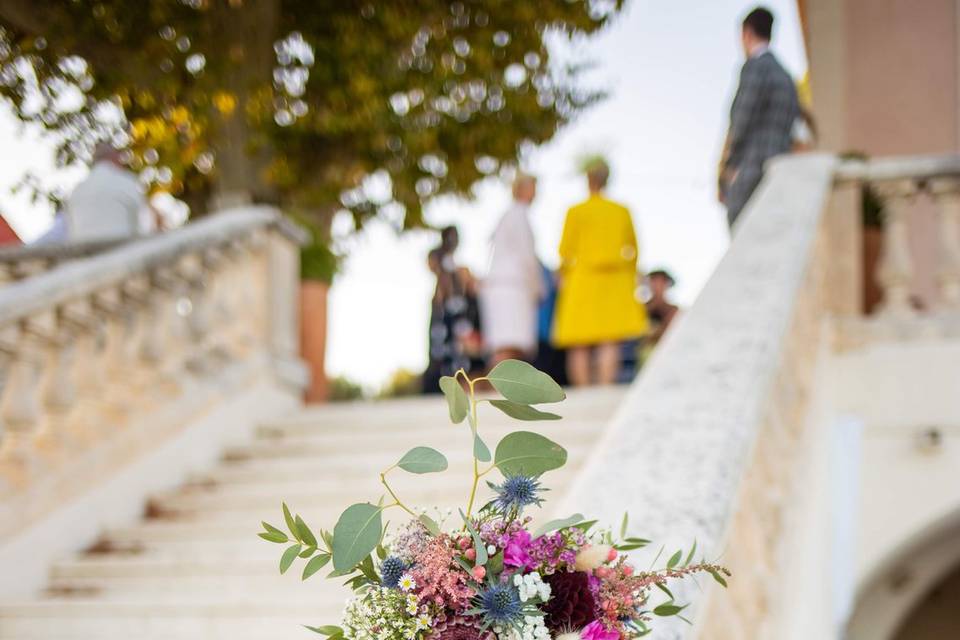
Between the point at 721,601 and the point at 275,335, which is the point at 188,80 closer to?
the point at 275,335

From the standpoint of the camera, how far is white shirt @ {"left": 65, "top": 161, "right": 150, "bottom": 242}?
6.06 meters

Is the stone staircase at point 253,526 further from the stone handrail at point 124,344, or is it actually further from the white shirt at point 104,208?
the white shirt at point 104,208

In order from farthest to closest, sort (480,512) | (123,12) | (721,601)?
(123,12), (721,601), (480,512)

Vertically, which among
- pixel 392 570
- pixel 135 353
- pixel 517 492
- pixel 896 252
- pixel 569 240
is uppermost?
pixel 569 240

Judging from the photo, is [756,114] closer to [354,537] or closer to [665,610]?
[665,610]

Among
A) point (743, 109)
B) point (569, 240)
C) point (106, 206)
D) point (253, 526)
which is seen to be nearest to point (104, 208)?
point (106, 206)

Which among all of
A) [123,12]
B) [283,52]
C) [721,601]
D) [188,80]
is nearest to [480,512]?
[721,601]

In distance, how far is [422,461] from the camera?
1.48 meters

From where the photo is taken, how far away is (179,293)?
558 cm

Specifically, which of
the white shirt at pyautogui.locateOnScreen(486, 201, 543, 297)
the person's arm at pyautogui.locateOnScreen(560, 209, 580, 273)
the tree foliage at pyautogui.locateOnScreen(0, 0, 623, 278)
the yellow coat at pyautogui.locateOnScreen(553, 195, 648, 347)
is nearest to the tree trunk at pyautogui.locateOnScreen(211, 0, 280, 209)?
the tree foliage at pyautogui.locateOnScreen(0, 0, 623, 278)

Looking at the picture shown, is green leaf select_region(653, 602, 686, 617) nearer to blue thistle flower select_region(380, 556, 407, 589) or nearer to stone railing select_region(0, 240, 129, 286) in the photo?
blue thistle flower select_region(380, 556, 407, 589)

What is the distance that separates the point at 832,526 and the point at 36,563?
145 inches

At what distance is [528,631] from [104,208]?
5345mm

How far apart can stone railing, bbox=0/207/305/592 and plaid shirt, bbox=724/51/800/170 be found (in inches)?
105
